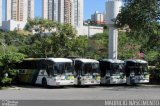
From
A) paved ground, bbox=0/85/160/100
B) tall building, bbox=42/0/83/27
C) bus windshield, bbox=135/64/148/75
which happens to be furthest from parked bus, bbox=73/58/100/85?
tall building, bbox=42/0/83/27

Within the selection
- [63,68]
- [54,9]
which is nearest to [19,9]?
[54,9]

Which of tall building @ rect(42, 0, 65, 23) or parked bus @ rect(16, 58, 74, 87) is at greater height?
tall building @ rect(42, 0, 65, 23)

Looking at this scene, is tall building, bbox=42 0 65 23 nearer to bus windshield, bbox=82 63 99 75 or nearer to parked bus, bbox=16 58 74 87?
parked bus, bbox=16 58 74 87

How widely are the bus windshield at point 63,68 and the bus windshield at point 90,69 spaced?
155 centimetres

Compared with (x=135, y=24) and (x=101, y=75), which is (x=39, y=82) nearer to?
(x=101, y=75)

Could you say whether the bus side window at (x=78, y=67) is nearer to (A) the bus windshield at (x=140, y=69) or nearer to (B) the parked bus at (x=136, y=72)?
(B) the parked bus at (x=136, y=72)

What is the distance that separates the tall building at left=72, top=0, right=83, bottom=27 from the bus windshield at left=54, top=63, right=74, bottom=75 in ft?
196

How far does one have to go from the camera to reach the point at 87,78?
1432 inches

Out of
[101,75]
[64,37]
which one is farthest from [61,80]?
[64,37]

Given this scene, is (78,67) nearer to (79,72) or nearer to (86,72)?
(79,72)

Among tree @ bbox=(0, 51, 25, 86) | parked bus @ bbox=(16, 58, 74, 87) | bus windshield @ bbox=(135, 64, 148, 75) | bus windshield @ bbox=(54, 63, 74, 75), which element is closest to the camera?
tree @ bbox=(0, 51, 25, 86)

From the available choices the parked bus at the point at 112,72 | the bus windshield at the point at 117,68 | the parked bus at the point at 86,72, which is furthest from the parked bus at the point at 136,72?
the parked bus at the point at 86,72

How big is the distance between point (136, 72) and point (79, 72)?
22.2ft

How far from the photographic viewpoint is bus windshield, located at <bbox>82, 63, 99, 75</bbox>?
3656 cm
